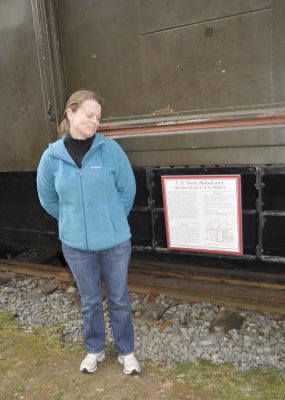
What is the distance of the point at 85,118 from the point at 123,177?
42cm

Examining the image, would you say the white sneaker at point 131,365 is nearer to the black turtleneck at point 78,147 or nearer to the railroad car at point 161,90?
the railroad car at point 161,90

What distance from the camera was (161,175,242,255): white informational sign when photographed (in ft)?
9.48

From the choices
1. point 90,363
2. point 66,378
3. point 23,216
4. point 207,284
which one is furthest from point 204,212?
point 23,216

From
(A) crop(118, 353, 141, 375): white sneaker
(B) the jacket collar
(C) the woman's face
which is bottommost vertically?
(A) crop(118, 353, 141, 375): white sneaker

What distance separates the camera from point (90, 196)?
2.40 metres

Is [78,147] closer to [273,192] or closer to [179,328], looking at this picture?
[273,192]

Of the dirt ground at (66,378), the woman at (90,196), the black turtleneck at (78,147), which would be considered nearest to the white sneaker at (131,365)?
the dirt ground at (66,378)

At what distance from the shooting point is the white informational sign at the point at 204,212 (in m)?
2.89

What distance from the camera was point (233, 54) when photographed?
2881 millimetres

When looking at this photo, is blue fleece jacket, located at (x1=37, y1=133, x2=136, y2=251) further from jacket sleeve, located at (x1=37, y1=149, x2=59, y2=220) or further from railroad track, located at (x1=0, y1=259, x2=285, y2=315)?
railroad track, located at (x1=0, y1=259, x2=285, y2=315)

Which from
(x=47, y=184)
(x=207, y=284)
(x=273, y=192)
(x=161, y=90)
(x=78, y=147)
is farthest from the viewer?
(x=207, y=284)

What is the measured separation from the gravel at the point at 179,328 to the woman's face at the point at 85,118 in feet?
5.34

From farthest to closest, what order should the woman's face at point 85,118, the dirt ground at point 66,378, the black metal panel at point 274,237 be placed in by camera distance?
the black metal panel at point 274,237 < the dirt ground at point 66,378 < the woman's face at point 85,118

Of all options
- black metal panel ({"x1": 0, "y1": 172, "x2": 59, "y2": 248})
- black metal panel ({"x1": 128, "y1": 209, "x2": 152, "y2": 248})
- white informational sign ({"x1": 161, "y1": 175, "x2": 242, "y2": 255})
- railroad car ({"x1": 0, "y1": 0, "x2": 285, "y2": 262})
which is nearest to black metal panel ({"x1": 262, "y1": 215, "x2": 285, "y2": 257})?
railroad car ({"x1": 0, "y1": 0, "x2": 285, "y2": 262})
